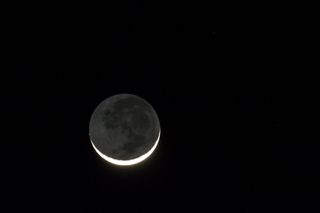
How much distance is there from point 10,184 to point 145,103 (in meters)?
5.26

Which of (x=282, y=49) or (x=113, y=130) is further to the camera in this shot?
(x=282, y=49)

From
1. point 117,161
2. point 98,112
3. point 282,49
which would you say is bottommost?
point 117,161

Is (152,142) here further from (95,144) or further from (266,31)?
(266,31)

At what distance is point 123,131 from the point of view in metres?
6.71

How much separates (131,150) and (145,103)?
148 cm

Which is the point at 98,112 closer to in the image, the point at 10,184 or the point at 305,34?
the point at 10,184

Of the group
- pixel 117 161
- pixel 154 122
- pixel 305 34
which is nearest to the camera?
pixel 117 161

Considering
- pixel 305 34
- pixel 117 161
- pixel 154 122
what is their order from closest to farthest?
pixel 117 161
pixel 154 122
pixel 305 34

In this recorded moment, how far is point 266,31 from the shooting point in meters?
8.07

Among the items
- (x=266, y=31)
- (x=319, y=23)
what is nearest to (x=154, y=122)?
(x=266, y=31)

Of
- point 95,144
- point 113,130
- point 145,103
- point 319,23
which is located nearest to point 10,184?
point 95,144

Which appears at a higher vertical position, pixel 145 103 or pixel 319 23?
pixel 319 23

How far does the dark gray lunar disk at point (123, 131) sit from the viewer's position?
21.8 ft

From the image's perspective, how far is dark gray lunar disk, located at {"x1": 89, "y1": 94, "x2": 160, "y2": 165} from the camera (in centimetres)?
666
